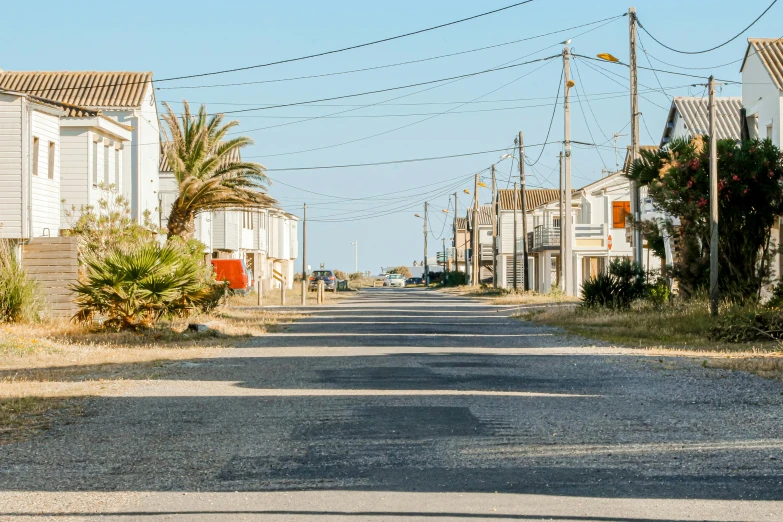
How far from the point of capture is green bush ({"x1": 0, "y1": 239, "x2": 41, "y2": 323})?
24703mm

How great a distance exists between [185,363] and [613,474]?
11308mm

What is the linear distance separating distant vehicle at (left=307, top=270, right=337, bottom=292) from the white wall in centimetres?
4706

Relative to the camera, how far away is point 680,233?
101 feet

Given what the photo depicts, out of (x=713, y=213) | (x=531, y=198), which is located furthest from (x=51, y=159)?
(x=531, y=198)

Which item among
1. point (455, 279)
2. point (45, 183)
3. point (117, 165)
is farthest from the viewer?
point (455, 279)

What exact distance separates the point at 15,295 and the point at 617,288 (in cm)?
1726

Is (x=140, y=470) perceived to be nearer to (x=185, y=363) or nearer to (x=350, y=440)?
(x=350, y=440)

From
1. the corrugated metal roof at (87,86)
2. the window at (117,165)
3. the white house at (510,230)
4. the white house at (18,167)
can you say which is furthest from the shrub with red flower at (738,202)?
the white house at (510,230)

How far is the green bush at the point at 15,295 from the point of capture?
2470 centimetres

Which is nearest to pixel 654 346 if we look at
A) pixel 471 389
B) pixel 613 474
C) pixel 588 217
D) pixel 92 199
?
pixel 471 389

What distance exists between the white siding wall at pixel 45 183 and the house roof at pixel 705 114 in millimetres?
25060

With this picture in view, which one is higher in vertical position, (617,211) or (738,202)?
(617,211)

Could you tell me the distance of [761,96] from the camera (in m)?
37.3

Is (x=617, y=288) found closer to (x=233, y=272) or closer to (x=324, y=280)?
(x=233, y=272)
